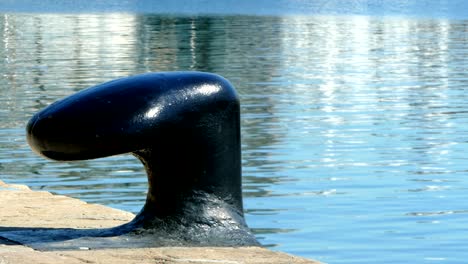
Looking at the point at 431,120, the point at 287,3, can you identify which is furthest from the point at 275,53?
the point at 287,3

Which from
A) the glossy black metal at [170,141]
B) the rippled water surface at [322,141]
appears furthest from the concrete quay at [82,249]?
the rippled water surface at [322,141]

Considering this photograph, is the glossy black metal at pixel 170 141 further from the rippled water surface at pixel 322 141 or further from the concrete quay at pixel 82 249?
the rippled water surface at pixel 322 141

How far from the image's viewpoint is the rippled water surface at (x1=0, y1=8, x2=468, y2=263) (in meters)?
10.8

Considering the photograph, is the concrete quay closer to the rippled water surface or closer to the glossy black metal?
the glossy black metal

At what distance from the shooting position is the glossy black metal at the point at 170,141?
6.88 metres

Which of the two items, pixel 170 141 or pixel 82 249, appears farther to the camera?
pixel 170 141

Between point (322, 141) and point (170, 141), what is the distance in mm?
9675

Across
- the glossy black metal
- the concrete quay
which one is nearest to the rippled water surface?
the concrete quay

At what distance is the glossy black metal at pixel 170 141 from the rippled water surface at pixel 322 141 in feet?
7.76

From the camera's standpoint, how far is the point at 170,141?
7.12 meters

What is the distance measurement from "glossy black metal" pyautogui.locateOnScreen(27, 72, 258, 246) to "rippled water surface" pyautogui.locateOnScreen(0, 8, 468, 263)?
7.76 ft

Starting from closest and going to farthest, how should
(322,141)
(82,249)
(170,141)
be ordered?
(82,249) < (170,141) < (322,141)

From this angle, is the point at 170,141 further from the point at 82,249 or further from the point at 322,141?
the point at 322,141

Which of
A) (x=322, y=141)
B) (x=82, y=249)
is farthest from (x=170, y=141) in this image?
(x=322, y=141)
